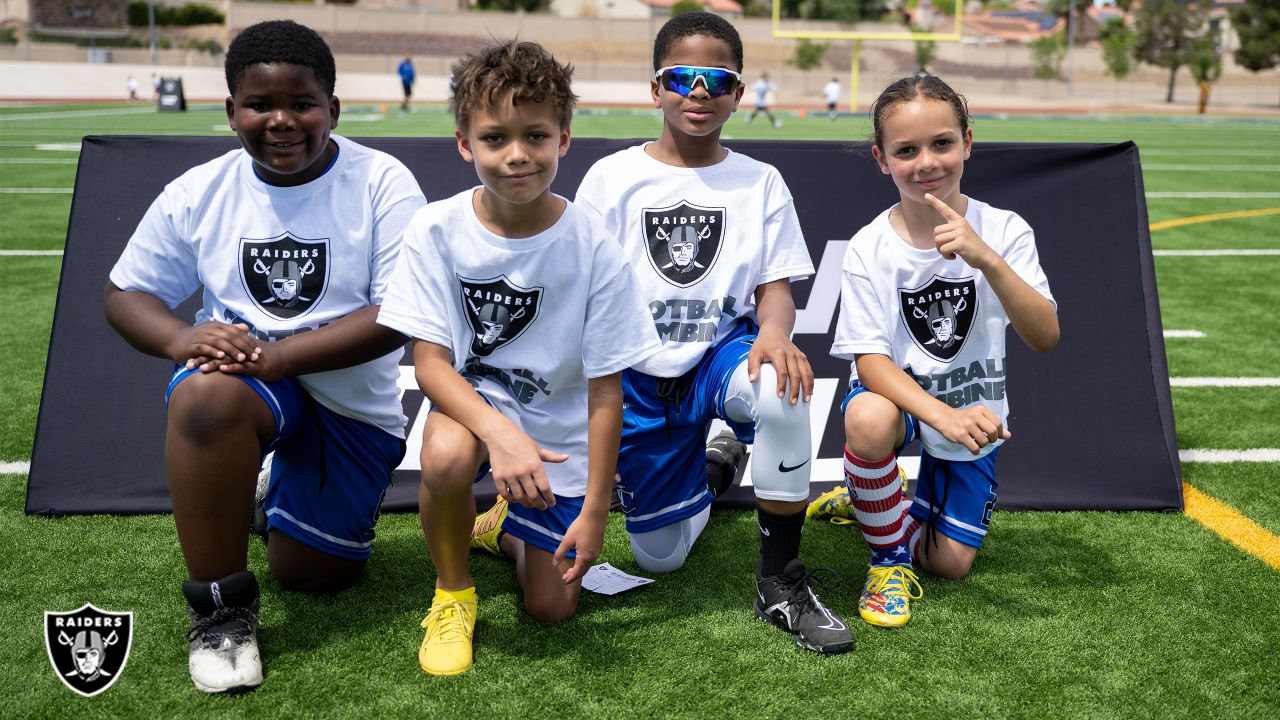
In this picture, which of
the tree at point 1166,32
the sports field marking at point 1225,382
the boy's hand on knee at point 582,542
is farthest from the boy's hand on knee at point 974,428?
the tree at point 1166,32

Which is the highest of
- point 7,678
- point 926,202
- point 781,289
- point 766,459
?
point 926,202

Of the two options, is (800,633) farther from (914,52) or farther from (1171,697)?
(914,52)

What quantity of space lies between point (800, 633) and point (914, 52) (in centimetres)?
6659

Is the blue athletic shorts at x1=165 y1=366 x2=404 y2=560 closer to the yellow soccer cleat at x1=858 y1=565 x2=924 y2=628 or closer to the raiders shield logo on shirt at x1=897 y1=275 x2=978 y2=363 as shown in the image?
the yellow soccer cleat at x1=858 y1=565 x2=924 y2=628

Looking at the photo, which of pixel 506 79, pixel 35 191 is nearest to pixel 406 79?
pixel 35 191

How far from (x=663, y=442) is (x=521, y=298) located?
0.72 m

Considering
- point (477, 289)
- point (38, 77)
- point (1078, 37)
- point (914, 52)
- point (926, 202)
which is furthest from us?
point (1078, 37)

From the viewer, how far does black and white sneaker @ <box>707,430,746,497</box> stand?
3.45 metres

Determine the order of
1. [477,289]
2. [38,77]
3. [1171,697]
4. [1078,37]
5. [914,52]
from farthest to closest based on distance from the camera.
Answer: [1078,37], [914,52], [38,77], [477,289], [1171,697]

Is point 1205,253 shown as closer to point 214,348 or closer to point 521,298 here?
point 521,298

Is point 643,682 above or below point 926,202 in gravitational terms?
below

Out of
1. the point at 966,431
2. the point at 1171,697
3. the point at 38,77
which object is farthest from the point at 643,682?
the point at 38,77

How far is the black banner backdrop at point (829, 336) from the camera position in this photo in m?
3.40

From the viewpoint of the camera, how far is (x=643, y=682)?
2.38m
